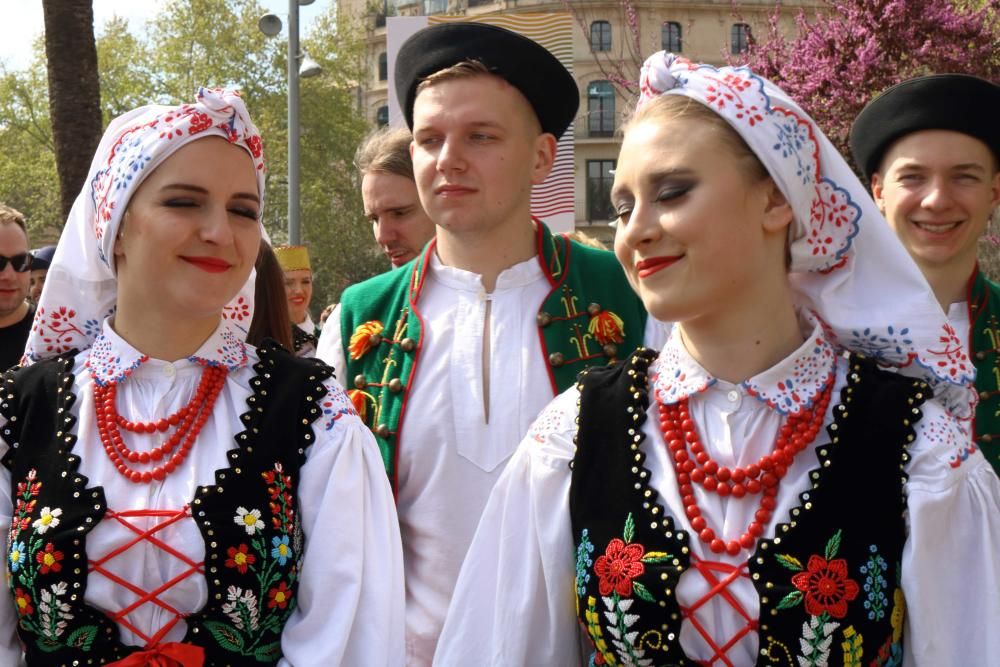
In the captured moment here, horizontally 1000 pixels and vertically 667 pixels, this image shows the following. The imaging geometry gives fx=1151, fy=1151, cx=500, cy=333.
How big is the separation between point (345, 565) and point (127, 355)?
0.71 m

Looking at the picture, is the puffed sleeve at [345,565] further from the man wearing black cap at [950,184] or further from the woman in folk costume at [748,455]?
the man wearing black cap at [950,184]

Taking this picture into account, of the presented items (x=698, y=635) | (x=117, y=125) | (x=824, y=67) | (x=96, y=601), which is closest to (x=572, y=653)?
(x=698, y=635)

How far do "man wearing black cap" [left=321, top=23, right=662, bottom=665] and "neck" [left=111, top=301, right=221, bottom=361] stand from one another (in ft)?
2.35

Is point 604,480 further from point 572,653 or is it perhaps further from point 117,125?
point 117,125

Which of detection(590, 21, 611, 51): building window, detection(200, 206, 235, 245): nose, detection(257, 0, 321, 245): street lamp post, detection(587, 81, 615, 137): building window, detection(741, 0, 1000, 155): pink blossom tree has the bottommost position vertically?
detection(200, 206, 235, 245): nose

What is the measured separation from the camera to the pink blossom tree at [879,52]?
8648 mm

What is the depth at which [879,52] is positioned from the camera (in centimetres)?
875

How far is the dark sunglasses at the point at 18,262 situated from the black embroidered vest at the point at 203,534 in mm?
3090

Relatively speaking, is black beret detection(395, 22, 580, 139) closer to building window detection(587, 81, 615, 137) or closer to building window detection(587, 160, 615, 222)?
building window detection(587, 160, 615, 222)

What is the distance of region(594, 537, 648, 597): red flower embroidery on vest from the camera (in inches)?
88.6

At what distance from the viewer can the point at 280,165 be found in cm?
2931

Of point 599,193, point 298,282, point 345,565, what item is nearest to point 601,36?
point 599,193

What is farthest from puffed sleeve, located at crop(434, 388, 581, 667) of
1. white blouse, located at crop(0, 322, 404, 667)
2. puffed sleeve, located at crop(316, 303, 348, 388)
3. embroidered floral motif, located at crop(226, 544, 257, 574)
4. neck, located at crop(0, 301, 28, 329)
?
neck, located at crop(0, 301, 28, 329)

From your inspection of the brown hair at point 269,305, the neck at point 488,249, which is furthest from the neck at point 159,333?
the brown hair at point 269,305
